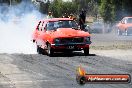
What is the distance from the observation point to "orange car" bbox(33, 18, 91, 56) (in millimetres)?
18344

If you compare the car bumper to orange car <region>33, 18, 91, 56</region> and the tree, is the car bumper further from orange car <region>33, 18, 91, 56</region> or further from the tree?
the tree

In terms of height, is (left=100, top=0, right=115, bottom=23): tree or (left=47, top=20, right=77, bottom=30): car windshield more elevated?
(left=47, top=20, right=77, bottom=30): car windshield

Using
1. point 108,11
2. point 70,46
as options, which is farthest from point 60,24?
point 108,11

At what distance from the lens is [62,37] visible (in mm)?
18328

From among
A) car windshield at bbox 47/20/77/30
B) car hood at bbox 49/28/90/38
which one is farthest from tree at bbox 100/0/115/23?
car hood at bbox 49/28/90/38

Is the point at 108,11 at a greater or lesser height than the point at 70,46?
lesser

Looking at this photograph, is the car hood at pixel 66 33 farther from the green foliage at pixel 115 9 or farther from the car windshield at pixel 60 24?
the green foliage at pixel 115 9

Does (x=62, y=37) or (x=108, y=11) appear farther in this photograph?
(x=108, y=11)

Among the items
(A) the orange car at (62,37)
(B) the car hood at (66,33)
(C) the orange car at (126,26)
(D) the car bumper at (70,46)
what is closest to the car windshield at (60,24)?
(A) the orange car at (62,37)

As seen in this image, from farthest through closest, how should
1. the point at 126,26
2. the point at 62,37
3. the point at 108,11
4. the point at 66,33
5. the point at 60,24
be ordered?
the point at 108,11
the point at 126,26
the point at 60,24
the point at 66,33
the point at 62,37

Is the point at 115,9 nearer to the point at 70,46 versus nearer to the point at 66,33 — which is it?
the point at 66,33

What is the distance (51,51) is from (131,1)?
35.3 metres

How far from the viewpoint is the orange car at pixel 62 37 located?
18344mm

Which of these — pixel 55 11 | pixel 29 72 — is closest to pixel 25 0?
pixel 55 11
